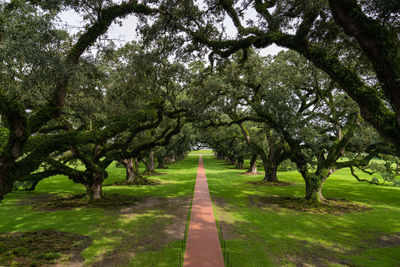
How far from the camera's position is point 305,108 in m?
17.3

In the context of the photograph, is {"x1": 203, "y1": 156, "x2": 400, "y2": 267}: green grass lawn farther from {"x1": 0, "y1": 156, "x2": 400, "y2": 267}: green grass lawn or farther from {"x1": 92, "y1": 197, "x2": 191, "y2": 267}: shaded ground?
{"x1": 92, "y1": 197, "x2": 191, "y2": 267}: shaded ground

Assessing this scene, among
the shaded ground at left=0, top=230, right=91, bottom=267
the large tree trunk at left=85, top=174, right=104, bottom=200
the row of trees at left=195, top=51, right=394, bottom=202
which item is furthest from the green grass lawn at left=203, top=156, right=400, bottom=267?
the large tree trunk at left=85, top=174, right=104, bottom=200

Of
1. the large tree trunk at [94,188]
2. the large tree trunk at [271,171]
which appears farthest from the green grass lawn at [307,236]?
the large tree trunk at [271,171]

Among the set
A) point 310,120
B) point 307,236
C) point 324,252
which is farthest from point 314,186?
point 324,252

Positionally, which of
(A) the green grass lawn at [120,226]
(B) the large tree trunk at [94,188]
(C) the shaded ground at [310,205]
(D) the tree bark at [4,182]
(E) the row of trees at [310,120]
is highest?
(E) the row of trees at [310,120]

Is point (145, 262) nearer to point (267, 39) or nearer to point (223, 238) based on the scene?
point (223, 238)

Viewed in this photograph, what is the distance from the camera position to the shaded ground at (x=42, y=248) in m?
5.98

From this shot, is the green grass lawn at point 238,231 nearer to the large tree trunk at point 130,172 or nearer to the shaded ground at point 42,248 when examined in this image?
the shaded ground at point 42,248

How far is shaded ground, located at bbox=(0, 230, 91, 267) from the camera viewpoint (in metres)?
5.98

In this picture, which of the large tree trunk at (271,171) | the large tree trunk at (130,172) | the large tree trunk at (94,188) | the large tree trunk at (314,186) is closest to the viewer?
the large tree trunk at (314,186)

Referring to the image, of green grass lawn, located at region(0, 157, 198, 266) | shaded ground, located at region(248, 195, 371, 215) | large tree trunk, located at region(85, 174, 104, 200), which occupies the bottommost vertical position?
shaded ground, located at region(248, 195, 371, 215)

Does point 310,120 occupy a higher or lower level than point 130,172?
higher

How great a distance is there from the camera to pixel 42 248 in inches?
264

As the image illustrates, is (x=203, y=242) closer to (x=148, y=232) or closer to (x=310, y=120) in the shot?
(x=148, y=232)
